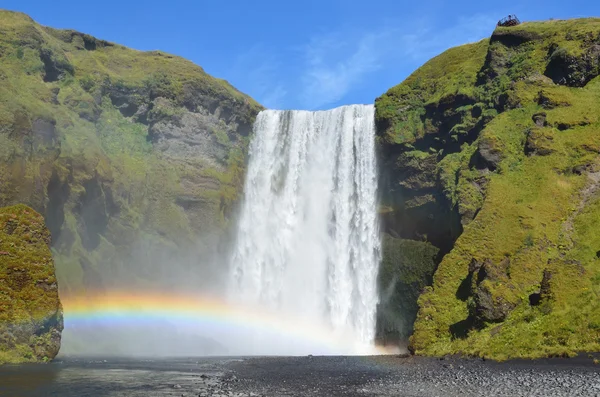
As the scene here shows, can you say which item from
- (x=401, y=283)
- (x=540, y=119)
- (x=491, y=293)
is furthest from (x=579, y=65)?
(x=491, y=293)

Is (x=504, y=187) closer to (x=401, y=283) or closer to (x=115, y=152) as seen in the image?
(x=401, y=283)

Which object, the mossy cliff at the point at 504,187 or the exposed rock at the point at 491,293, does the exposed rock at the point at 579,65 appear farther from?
the exposed rock at the point at 491,293

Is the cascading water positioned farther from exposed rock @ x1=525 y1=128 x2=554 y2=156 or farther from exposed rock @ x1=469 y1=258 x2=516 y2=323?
exposed rock @ x1=469 y1=258 x2=516 y2=323

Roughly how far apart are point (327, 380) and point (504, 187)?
25275mm

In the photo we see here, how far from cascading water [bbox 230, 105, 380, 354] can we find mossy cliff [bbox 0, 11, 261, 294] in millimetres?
4802

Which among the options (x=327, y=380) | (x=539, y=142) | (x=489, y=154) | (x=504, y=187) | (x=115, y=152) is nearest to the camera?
(x=327, y=380)

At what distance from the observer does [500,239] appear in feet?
125

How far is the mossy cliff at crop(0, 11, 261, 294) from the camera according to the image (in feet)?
171

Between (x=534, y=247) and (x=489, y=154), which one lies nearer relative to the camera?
(x=534, y=247)

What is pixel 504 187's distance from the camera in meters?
41.7

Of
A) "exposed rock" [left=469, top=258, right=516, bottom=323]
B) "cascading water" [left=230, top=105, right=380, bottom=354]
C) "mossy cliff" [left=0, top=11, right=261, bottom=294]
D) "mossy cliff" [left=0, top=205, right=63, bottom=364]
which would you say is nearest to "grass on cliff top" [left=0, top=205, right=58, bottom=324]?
"mossy cliff" [left=0, top=205, right=63, bottom=364]

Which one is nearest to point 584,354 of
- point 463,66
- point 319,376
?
point 319,376

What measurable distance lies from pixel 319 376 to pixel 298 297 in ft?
109

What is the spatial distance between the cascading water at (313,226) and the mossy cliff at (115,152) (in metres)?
4.80
